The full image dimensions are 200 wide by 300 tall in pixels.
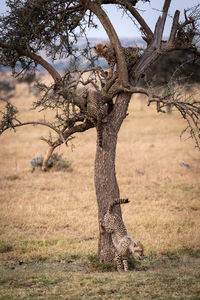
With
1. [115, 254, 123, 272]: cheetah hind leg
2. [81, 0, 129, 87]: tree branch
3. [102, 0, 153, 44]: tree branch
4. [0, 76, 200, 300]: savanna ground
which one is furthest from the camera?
[102, 0, 153, 44]: tree branch

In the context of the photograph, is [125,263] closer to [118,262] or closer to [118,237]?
[118,262]

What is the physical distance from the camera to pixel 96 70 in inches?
318

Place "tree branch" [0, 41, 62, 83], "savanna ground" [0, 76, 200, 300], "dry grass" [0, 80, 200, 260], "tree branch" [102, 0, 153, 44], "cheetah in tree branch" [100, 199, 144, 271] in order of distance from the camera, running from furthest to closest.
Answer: "dry grass" [0, 80, 200, 260] < "tree branch" [102, 0, 153, 44] < "tree branch" [0, 41, 62, 83] < "cheetah in tree branch" [100, 199, 144, 271] < "savanna ground" [0, 76, 200, 300]

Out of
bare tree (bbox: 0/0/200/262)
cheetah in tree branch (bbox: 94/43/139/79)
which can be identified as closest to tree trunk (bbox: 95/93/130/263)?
bare tree (bbox: 0/0/200/262)

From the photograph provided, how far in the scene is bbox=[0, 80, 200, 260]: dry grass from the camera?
1065cm

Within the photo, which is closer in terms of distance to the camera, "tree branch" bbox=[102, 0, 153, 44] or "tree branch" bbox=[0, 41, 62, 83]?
"tree branch" bbox=[0, 41, 62, 83]

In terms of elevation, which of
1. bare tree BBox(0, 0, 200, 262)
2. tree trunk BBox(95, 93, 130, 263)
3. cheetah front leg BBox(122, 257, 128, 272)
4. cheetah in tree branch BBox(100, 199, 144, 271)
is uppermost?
bare tree BBox(0, 0, 200, 262)

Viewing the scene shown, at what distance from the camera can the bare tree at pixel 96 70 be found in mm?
7926

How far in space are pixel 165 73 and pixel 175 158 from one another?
1562cm

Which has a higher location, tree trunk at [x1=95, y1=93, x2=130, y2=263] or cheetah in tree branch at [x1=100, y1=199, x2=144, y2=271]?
tree trunk at [x1=95, y1=93, x2=130, y2=263]

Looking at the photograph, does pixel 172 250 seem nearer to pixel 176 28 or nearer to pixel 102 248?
pixel 102 248

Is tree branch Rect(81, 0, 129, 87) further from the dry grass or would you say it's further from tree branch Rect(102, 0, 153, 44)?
the dry grass

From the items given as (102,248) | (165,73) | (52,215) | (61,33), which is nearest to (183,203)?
(52,215)

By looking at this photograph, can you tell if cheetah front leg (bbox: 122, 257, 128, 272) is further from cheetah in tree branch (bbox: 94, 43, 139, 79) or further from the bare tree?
cheetah in tree branch (bbox: 94, 43, 139, 79)
